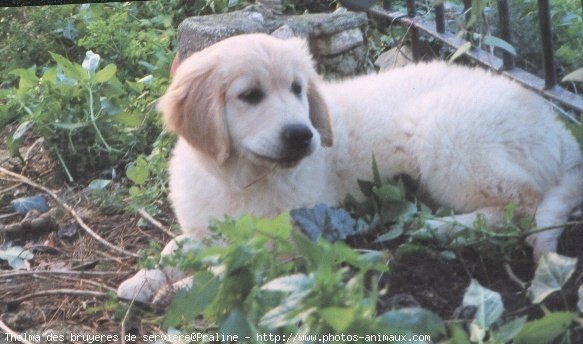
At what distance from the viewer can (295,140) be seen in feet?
9.05

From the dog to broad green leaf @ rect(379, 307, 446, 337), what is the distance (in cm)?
100

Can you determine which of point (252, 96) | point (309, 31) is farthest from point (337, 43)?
point (252, 96)

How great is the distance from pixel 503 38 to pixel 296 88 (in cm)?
88

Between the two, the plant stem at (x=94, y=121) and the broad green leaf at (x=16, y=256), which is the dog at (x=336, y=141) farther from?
the plant stem at (x=94, y=121)

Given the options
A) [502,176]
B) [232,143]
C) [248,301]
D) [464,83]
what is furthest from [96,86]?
[248,301]

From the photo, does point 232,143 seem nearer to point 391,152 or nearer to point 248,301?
point 391,152

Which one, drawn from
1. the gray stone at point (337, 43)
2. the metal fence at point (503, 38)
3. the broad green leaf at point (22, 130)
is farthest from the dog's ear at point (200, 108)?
the gray stone at point (337, 43)

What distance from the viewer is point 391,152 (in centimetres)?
321

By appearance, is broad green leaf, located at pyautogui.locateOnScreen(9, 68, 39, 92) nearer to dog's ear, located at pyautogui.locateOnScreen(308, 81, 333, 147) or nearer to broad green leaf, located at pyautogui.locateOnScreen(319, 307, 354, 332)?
dog's ear, located at pyautogui.locateOnScreen(308, 81, 333, 147)

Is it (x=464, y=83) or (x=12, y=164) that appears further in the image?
(x=12, y=164)

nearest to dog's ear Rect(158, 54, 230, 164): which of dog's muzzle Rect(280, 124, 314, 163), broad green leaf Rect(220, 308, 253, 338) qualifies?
dog's muzzle Rect(280, 124, 314, 163)

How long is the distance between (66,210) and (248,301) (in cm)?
205

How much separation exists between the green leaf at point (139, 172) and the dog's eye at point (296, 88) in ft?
A: 3.25

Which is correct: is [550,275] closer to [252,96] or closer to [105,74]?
[252,96]
